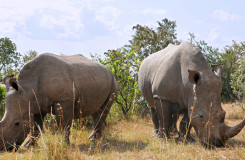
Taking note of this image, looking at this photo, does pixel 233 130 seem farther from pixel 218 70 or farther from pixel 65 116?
pixel 65 116

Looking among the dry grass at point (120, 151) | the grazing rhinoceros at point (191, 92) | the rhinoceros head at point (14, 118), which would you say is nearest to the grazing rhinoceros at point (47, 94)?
the rhinoceros head at point (14, 118)

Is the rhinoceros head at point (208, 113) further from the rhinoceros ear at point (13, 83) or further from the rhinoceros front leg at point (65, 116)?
the rhinoceros ear at point (13, 83)

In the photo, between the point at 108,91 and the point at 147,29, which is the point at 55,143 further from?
the point at 147,29

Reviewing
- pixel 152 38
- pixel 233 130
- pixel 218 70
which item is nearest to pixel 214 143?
pixel 233 130

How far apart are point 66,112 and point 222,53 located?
1676cm

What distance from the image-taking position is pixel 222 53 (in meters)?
20.4

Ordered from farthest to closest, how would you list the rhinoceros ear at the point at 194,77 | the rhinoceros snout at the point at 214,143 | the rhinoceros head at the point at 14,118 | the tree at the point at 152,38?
the tree at the point at 152,38 → the rhinoceros ear at the point at 194,77 → the rhinoceros snout at the point at 214,143 → the rhinoceros head at the point at 14,118

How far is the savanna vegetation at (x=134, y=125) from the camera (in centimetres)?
474

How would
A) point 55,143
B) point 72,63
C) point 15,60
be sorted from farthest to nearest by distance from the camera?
point 15,60, point 72,63, point 55,143

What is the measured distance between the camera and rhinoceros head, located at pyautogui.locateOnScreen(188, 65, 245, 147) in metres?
5.45

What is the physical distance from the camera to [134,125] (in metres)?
9.15

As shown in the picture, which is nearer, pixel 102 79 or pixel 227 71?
pixel 102 79

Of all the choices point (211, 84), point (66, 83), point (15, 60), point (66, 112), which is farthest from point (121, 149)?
point (15, 60)

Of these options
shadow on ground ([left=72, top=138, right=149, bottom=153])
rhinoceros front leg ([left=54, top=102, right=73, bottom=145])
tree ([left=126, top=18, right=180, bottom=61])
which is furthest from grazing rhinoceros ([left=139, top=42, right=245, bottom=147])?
tree ([left=126, top=18, right=180, bottom=61])
